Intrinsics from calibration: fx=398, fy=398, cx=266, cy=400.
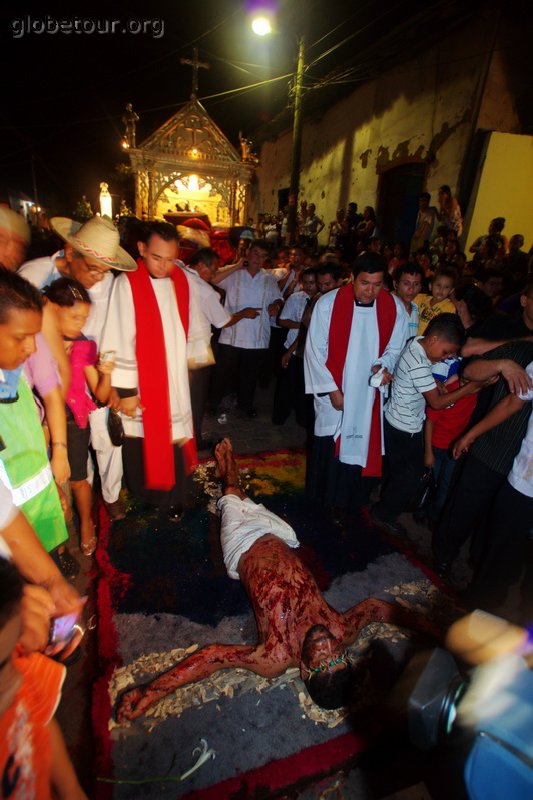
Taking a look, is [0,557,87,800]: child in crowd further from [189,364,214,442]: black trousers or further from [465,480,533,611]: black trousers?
[189,364,214,442]: black trousers

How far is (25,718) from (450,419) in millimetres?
3164

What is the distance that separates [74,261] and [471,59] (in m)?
9.35

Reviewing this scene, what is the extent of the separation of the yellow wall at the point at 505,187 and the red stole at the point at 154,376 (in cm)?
729

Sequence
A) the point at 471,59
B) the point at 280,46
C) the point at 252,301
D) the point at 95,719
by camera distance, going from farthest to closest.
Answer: the point at 280,46 < the point at 471,59 < the point at 252,301 < the point at 95,719

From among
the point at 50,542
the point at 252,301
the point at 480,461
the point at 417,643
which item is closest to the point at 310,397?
the point at 252,301

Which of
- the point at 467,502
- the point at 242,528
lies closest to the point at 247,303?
the point at 242,528

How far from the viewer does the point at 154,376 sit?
10.00 feet

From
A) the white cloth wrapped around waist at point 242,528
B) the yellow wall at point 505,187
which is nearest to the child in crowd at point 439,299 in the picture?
the white cloth wrapped around waist at point 242,528

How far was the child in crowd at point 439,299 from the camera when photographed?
4.12 m

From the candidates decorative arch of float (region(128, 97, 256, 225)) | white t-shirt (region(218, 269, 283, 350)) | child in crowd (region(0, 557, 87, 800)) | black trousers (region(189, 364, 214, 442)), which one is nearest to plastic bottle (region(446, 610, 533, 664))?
child in crowd (region(0, 557, 87, 800))

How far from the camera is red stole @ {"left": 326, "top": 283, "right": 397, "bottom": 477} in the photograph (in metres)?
3.35

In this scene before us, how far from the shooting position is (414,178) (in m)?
10.6

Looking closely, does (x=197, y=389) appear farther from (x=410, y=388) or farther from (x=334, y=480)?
(x=410, y=388)

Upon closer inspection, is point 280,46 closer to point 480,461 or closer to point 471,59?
point 471,59
